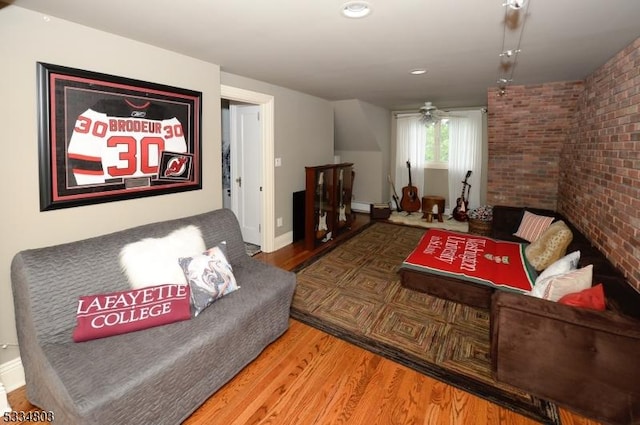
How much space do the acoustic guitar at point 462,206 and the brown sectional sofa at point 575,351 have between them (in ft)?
13.8

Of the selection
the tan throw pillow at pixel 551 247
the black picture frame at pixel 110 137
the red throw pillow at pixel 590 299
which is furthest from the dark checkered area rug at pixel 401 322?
the black picture frame at pixel 110 137

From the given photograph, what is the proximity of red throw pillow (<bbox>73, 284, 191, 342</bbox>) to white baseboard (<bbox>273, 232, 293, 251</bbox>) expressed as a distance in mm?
2425

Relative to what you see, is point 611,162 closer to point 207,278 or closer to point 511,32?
point 511,32

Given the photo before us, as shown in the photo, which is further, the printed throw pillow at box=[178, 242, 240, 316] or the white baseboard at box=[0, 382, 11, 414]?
the printed throw pillow at box=[178, 242, 240, 316]

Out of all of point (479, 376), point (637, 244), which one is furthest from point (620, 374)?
point (637, 244)

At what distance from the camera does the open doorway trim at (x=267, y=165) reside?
3.89 m

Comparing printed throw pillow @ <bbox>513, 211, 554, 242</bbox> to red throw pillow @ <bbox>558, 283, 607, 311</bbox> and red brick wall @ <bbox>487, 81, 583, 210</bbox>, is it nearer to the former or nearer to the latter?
red brick wall @ <bbox>487, 81, 583, 210</bbox>

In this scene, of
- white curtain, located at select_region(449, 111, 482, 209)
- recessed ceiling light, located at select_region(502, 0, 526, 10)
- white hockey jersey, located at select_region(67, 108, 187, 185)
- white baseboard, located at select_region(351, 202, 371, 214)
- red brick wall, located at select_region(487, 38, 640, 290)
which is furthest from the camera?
white baseboard, located at select_region(351, 202, 371, 214)

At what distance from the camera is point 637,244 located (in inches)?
81.2

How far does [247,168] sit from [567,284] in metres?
3.64

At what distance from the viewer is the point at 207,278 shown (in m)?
2.12

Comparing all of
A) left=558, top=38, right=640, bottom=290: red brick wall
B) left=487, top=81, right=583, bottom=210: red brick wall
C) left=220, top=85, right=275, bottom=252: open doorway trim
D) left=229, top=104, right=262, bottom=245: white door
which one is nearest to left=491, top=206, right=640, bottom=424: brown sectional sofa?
left=558, top=38, right=640, bottom=290: red brick wall

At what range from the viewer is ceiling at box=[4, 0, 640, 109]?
5.88ft

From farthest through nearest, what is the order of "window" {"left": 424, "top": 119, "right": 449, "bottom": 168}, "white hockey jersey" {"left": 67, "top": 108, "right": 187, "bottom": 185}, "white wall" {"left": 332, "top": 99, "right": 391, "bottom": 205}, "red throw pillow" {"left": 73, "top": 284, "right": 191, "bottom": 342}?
1. "window" {"left": 424, "top": 119, "right": 449, "bottom": 168}
2. "white wall" {"left": 332, "top": 99, "right": 391, "bottom": 205}
3. "white hockey jersey" {"left": 67, "top": 108, "right": 187, "bottom": 185}
4. "red throw pillow" {"left": 73, "top": 284, "right": 191, "bottom": 342}
